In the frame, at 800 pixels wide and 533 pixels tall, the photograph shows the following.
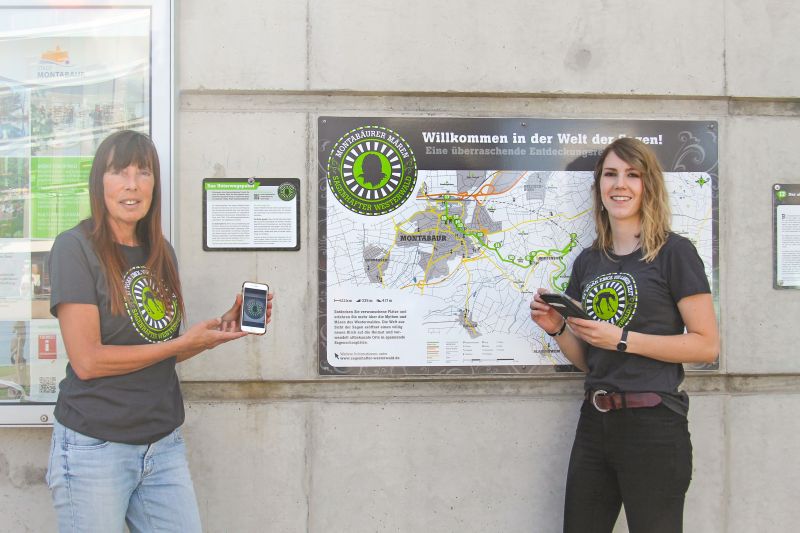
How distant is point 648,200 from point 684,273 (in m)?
0.37

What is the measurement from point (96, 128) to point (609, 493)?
292 cm

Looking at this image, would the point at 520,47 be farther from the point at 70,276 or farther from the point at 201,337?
the point at 70,276

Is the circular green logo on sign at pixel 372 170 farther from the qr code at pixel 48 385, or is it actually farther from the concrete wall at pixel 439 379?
the qr code at pixel 48 385

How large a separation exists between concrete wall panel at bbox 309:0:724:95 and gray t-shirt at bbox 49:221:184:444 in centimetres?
141

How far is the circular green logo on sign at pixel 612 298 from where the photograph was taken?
107 inches

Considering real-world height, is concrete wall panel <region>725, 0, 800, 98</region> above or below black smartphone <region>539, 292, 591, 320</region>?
above

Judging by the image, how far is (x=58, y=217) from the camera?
319 cm

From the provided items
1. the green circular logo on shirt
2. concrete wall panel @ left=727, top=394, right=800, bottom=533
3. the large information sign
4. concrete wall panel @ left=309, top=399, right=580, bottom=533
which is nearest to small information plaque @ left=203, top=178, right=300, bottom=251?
the large information sign

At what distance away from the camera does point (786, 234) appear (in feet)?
11.2

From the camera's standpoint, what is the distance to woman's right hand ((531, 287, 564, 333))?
2.92m

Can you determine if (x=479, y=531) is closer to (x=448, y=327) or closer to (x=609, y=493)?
(x=609, y=493)

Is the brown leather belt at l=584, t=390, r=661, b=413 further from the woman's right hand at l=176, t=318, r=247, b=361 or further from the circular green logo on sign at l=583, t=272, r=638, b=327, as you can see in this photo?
the woman's right hand at l=176, t=318, r=247, b=361

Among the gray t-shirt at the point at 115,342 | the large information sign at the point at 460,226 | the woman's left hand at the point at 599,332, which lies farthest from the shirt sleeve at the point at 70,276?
the woman's left hand at the point at 599,332

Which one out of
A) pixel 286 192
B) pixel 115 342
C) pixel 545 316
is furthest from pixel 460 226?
pixel 115 342
